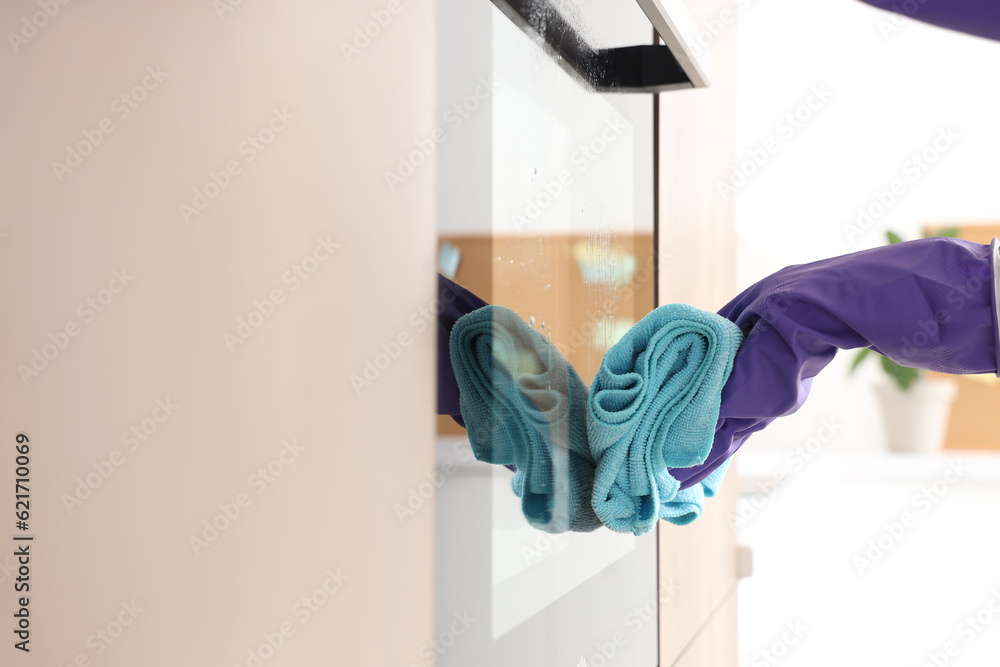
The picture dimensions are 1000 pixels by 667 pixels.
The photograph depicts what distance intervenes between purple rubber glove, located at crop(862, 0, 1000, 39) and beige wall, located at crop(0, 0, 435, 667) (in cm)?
29

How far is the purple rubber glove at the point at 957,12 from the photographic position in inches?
17.6

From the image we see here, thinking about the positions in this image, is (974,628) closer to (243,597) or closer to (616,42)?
(616,42)

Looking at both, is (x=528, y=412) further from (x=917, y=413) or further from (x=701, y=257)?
(x=917, y=413)

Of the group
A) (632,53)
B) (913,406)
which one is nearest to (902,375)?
(913,406)

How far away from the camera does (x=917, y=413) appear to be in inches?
74.1

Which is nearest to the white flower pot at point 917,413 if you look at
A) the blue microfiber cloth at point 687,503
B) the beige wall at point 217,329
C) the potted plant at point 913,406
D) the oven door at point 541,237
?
the potted plant at point 913,406

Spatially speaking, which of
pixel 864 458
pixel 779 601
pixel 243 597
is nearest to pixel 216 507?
pixel 243 597

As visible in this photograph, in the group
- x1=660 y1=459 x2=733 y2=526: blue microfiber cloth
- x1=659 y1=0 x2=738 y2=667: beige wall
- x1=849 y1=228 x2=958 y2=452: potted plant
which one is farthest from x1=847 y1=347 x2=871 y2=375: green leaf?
x1=660 y1=459 x2=733 y2=526: blue microfiber cloth

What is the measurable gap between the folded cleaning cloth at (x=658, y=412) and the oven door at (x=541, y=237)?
6 centimetres

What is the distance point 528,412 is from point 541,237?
0.35 feet

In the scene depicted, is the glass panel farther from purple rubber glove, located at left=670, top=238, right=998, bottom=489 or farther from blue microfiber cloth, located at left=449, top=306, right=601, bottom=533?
purple rubber glove, located at left=670, top=238, right=998, bottom=489

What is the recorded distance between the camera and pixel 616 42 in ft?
1.87

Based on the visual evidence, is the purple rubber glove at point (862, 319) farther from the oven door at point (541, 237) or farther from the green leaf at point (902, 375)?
the green leaf at point (902, 375)

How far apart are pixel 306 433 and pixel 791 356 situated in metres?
0.27
